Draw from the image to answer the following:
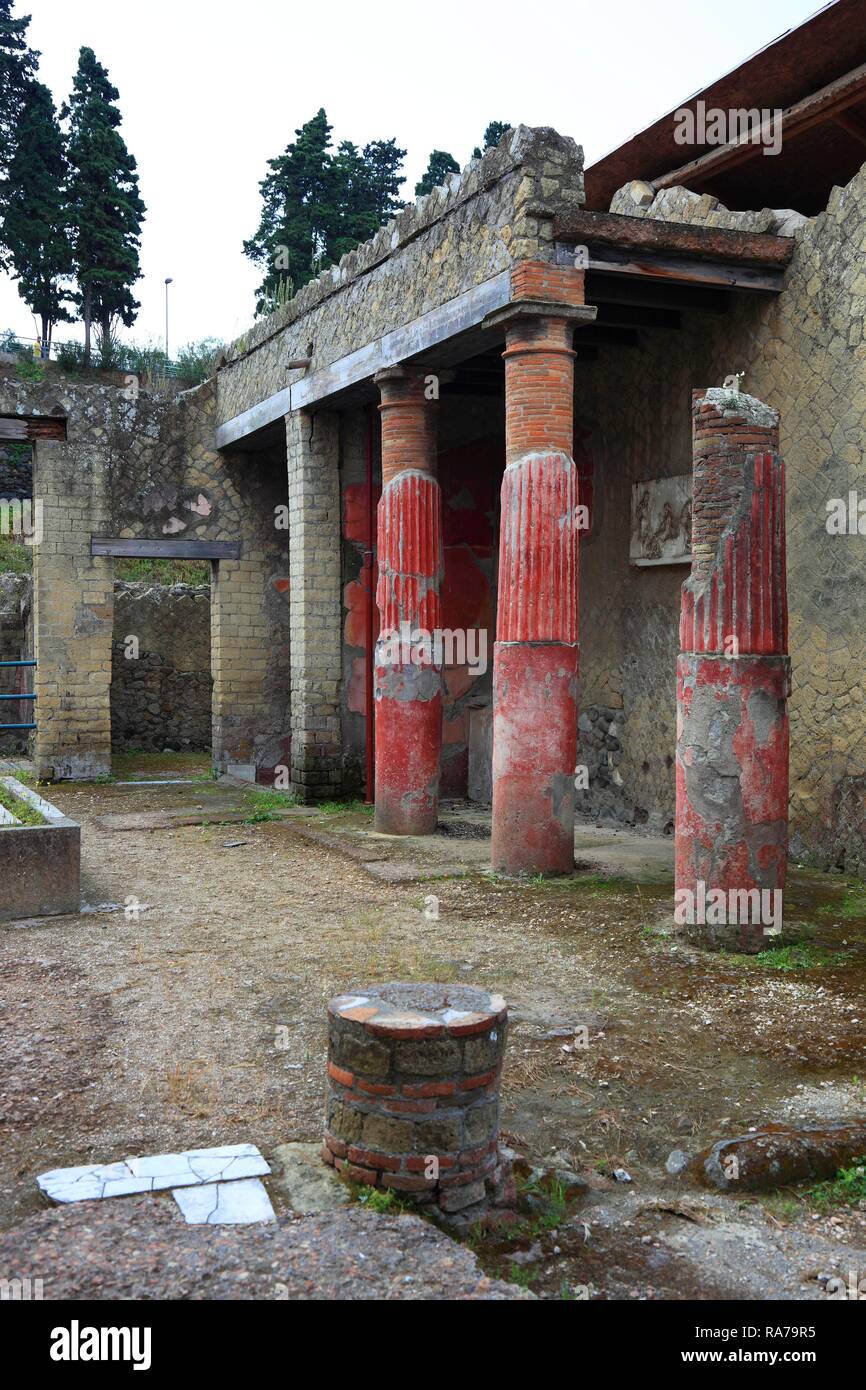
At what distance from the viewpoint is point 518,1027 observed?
511cm

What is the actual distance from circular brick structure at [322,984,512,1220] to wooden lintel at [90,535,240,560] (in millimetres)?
10870

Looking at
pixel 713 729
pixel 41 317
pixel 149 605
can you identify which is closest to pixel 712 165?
pixel 713 729

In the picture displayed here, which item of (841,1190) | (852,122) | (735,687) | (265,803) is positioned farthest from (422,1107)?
(265,803)

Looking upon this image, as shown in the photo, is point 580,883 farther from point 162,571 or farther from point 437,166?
point 437,166

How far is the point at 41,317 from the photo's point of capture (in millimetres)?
27875

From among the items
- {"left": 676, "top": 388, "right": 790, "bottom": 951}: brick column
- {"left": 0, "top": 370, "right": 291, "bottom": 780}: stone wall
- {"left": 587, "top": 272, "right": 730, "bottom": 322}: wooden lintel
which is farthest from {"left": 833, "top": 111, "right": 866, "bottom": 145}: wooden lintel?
{"left": 0, "top": 370, "right": 291, "bottom": 780}: stone wall

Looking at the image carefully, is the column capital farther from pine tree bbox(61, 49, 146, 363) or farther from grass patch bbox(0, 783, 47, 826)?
pine tree bbox(61, 49, 146, 363)

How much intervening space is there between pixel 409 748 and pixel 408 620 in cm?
100

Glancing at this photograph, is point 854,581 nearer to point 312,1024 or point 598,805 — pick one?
point 598,805

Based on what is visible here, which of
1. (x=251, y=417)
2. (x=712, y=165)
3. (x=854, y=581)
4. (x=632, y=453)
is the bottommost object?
(x=854, y=581)

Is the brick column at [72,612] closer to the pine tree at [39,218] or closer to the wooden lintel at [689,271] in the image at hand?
the wooden lintel at [689,271]

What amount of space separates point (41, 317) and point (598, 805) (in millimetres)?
21571

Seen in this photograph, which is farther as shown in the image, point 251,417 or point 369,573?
point 251,417

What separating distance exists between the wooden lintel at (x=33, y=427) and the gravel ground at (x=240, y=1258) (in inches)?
451
